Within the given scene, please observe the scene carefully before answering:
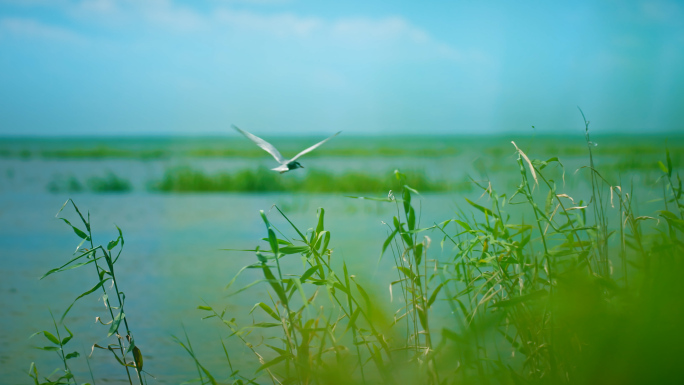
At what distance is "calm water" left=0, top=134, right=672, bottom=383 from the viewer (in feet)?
6.86

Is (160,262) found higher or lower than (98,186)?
lower

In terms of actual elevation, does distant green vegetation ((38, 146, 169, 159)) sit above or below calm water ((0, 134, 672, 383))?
above

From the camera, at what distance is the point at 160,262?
137 inches

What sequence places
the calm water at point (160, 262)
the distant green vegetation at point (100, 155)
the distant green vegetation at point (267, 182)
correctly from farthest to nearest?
the distant green vegetation at point (100, 155), the distant green vegetation at point (267, 182), the calm water at point (160, 262)

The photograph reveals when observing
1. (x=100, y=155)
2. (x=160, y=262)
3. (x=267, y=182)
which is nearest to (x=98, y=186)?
(x=267, y=182)

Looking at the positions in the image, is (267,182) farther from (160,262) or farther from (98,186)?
(160,262)

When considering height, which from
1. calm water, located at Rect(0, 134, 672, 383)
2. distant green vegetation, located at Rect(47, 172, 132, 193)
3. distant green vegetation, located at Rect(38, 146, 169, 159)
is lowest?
calm water, located at Rect(0, 134, 672, 383)

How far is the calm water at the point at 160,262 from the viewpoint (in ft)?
6.86

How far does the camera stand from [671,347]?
0.43 metres

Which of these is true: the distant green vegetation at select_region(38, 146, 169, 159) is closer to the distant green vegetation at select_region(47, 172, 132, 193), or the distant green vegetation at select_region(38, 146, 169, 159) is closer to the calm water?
the distant green vegetation at select_region(47, 172, 132, 193)

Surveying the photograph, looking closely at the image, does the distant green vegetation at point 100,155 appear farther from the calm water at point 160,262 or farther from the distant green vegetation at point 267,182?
the calm water at point 160,262

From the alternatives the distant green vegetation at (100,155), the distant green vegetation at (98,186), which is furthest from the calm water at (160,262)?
the distant green vegetation at (100,155)

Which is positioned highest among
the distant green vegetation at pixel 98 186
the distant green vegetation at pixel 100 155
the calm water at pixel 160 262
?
the distant green vegetation at pixel 100 155

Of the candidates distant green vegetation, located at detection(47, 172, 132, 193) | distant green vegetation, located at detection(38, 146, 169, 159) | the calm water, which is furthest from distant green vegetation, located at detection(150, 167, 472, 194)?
distant green vegetation, located at detection(38, 146, 169, 159)
